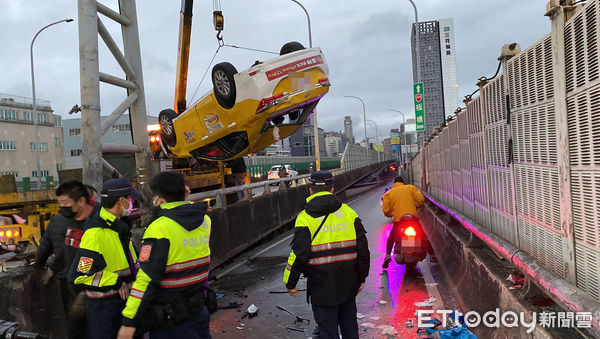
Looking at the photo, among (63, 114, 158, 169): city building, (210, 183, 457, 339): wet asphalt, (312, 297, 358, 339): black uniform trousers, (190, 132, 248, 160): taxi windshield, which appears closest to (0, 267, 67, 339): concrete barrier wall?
(210, 183, 457, 339): wet asphalt

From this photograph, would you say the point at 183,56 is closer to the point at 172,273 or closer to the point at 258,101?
the point at 258,101

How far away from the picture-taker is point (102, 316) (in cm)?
353

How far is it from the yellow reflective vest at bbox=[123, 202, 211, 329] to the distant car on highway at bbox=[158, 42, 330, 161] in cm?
674

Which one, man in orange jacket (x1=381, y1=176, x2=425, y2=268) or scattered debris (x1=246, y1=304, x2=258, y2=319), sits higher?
man in orange jacket (x1=381, y1=176, x2=425, y2=268)

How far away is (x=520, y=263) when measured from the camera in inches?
151

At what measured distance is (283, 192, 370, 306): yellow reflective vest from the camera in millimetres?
3822

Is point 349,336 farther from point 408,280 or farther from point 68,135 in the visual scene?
point 68,135

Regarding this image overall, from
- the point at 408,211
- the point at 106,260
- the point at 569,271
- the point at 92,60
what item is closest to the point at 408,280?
the point at 408,211

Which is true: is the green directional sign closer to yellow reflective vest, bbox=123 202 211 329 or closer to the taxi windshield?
the taxi windshield

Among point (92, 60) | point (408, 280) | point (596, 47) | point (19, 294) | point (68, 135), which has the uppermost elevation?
point (68, 135)

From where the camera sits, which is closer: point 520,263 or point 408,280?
point 520,263

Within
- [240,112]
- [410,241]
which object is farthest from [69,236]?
[240,112]

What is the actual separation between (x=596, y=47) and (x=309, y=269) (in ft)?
8.82

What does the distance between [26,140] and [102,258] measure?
78.7 meters
